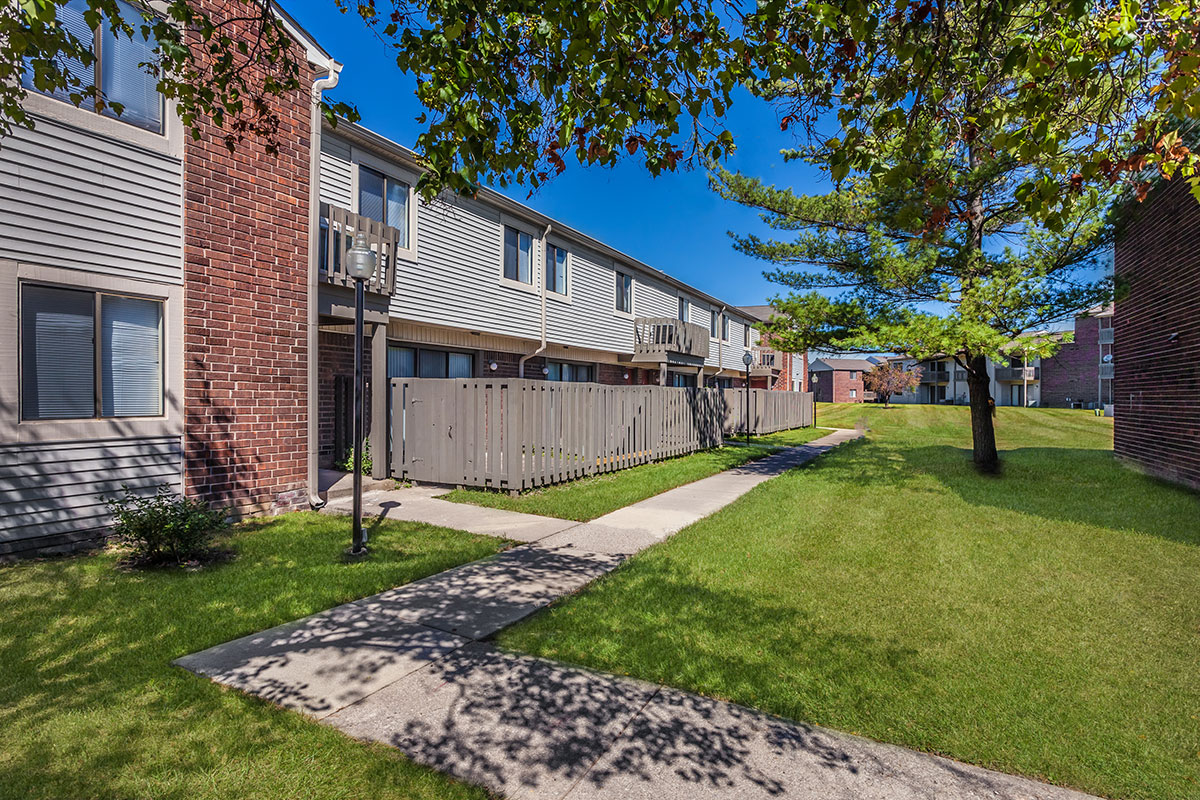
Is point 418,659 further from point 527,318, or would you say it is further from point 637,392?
point 527,318

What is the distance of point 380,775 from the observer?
2.49 metres

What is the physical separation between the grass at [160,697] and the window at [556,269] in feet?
38.2

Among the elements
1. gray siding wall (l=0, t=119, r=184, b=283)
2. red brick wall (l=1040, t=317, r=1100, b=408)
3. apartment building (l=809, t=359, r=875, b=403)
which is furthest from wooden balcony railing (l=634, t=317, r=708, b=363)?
apartment building (l=809, t=359, r=875, b=403)

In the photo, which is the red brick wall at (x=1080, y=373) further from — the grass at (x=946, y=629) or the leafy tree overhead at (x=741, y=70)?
the leafy tree overhead at (x=741, y=70)

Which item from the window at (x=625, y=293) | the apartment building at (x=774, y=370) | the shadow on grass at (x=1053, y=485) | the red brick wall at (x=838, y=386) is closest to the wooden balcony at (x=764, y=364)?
the apartment building at (x=774, y=370)

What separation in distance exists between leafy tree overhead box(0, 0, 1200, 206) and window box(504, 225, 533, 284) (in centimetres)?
957

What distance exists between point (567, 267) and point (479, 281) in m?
4.16

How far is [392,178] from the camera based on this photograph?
1111 cm

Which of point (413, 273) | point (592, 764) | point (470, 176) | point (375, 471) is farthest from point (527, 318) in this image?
point (592, 764)

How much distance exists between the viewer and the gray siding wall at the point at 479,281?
11.0 metres

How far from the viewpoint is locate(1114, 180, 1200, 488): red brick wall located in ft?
29.1

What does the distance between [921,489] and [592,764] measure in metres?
9.32

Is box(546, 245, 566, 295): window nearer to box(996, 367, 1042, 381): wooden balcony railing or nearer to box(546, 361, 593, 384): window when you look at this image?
box(546, 361, 593, 384): window

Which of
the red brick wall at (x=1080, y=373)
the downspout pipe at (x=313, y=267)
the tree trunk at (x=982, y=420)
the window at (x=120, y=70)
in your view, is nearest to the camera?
the window at (x=120, y=70)
